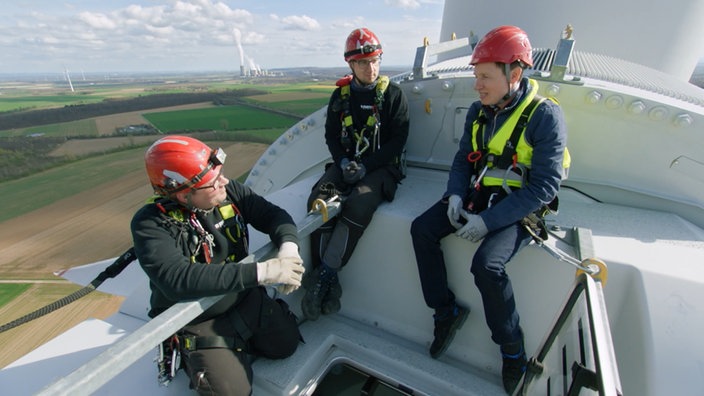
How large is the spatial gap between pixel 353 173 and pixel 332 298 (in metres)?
1.14

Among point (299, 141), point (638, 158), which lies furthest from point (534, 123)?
point (299, 141)

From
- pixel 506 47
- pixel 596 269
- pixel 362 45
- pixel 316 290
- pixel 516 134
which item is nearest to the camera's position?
pixel 596 269

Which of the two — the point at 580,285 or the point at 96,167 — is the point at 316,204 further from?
the point at 96,167

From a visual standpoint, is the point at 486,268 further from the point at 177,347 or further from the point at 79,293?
the point at 79,293

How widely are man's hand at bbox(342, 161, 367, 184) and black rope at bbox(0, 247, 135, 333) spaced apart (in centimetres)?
175

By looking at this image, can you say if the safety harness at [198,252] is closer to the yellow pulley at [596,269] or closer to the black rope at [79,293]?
the black rope at [79,293]

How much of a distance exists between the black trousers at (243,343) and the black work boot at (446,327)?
3.50 feet

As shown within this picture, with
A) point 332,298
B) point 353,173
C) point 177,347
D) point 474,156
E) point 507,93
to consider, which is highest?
point 507,93

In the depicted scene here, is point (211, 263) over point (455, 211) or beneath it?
beneath

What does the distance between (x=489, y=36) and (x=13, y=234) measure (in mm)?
16593

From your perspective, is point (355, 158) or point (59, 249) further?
point (59, 249)

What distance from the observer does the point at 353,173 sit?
2.99 m

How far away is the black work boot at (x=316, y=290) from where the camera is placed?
2.72m

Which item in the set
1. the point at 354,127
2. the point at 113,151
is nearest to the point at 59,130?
the point at 113,151
